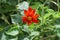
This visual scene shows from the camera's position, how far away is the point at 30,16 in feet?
5.18

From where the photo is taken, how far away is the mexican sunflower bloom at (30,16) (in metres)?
1.57

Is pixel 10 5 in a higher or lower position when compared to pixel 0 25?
higher

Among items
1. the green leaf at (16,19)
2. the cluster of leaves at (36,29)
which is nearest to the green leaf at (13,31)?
the cluster of leaves at (36,29)

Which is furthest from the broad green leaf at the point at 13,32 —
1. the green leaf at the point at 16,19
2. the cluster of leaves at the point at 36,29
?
the green leaf at the point at 16,19

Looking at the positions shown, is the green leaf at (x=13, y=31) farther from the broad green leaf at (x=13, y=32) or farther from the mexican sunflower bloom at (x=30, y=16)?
the mexican sunflower bloom at (x=30, y=16)

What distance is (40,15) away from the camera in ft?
5.25

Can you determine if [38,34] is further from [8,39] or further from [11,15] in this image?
[11,15]

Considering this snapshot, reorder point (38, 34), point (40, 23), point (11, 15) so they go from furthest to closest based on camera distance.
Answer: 1. point (11, 15)
2. point (40, 23)
3. point (38, 34)

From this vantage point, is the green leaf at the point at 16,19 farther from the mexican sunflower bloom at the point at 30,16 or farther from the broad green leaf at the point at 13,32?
the broad green leaf at the point at 13,32

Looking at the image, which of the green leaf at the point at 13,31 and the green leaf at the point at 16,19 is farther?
the green leaf at the point at 16,19

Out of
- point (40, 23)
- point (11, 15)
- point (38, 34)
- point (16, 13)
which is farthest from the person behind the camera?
point (16, 13)

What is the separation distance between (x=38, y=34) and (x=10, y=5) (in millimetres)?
407

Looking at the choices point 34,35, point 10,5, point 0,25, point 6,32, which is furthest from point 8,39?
point 10,5

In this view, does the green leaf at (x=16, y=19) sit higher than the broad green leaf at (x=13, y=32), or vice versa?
the green leaf at (x=16, y=19)
